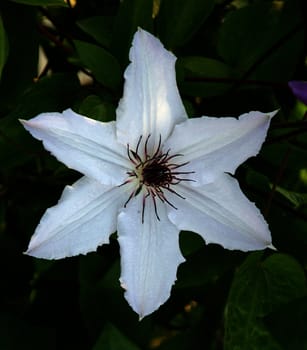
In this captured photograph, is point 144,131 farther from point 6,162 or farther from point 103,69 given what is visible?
point 6,162

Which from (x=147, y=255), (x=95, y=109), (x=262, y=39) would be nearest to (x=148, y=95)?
(x=95, y=109)

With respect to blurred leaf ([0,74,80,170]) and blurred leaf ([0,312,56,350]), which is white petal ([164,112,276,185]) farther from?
blurred leaf ([0,312,56,350])

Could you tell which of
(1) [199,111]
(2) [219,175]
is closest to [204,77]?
(1) [199,111]

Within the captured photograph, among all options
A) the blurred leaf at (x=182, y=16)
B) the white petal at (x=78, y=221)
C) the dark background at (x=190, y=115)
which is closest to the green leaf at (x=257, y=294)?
the dark background at (x=190, y=115)

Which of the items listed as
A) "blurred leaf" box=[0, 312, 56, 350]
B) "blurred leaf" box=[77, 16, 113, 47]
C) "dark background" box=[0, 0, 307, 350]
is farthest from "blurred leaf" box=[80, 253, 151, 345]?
"blurred leaf" box=[77, 16, 113, 47]

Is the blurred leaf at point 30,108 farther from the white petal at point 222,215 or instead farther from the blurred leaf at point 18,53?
the white petal at point 222,215

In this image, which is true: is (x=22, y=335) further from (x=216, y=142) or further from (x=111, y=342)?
(x=216, y=142)
